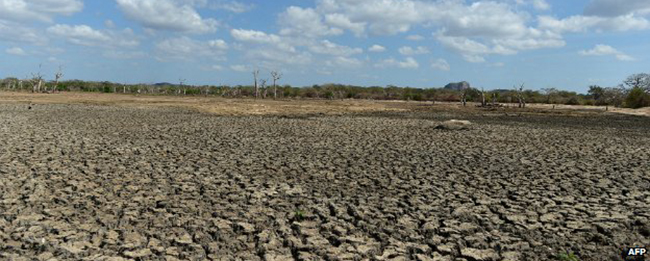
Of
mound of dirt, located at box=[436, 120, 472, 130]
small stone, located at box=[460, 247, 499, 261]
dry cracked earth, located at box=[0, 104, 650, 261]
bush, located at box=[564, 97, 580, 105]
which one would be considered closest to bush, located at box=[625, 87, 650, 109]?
bush, located at box=[564, 97, 580, 105]

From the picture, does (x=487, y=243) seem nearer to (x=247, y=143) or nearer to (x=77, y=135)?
(x=247, y=143)

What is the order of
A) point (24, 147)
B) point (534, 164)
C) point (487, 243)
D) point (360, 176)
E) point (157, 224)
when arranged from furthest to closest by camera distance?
point (24, 147), point (534, 164), point (360, 176), point (157, 224), point (487, 243)

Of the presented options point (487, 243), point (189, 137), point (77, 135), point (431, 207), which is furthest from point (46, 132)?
point (487, 243)

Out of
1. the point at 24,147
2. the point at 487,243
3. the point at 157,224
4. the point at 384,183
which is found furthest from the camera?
the point at 24,147

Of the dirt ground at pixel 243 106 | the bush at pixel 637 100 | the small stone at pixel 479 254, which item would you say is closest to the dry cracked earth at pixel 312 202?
the small stone at pixel 479 254

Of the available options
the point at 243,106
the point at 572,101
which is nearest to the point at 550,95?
the point at 572,101

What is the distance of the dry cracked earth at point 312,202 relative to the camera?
571cm

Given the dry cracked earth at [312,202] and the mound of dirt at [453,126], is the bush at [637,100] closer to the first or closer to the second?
the mound of dirt at [453,126]

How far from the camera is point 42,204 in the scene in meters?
7.31

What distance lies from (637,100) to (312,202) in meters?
71.7

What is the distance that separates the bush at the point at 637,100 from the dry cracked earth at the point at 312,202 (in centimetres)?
5852

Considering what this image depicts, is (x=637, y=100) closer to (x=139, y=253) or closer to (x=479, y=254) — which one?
(x=479, y=254)

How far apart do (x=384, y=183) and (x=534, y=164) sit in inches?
215

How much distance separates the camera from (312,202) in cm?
796
